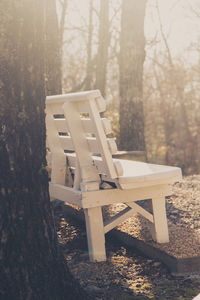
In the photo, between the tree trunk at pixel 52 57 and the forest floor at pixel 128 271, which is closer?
the forest floor at pixel 128 271

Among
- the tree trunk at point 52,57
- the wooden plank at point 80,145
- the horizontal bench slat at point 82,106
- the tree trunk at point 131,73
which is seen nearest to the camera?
the horizontal bench slat at point 82,106

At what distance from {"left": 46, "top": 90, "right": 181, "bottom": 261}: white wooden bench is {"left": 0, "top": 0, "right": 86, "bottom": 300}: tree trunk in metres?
1.01

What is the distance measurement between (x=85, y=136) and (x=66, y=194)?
1.95ft

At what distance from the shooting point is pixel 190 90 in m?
21.0

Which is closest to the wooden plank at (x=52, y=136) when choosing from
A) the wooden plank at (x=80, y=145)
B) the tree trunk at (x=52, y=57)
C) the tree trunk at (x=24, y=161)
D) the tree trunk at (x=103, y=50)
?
the wooden plank at (x=80, y=145)

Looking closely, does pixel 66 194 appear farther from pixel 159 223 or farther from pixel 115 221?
pixel 159 223

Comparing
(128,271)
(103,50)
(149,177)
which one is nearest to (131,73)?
(103,50)

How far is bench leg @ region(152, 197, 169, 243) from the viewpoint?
165 inches

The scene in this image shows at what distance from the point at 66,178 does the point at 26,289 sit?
2311 mm

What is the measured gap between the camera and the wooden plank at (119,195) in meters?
3.99

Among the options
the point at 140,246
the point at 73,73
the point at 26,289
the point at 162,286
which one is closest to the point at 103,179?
the point at 140,246

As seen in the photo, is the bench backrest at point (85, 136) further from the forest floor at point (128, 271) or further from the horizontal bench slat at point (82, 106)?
the forest floor at point (128, 271)

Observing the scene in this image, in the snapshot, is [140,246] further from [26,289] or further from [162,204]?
[26,289]

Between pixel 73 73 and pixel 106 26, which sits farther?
pixel 73 73
